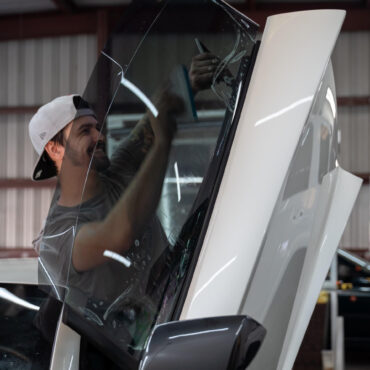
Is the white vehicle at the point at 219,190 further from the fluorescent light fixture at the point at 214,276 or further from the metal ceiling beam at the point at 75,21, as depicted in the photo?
the metal ceiling beam at the point at 75,21

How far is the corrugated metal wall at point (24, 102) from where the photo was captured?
36.4 feet

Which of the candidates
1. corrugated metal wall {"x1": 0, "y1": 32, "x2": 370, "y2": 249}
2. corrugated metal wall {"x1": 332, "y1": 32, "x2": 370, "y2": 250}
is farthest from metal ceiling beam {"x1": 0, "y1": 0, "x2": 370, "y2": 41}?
corrugated metal wall {"x1": 332, "y1": 32, "x2": 370, "y2": 250}

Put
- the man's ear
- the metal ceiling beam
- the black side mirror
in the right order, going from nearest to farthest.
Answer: the black side mirror, the man's ear, the metal ceiling beam

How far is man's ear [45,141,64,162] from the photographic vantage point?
1305 millimetres

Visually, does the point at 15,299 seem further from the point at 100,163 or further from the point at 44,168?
the point at 100,163

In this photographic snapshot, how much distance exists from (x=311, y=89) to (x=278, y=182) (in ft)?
0.67

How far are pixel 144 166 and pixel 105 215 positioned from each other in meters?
0.12

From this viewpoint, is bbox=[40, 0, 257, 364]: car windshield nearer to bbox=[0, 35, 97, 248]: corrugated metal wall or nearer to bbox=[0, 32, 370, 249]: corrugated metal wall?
bbox=[0, 32, 370, 249]: corrugated metal wall

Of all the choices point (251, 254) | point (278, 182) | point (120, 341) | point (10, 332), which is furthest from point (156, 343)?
point (10, 332)

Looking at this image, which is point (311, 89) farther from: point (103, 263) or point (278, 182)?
point (103, 263)

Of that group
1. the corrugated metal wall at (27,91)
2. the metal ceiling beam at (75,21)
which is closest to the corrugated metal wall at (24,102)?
the corrugated metal wall at (27,91)

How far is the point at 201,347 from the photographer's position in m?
0.89

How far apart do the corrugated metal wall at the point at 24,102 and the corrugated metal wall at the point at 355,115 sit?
15.7 feet

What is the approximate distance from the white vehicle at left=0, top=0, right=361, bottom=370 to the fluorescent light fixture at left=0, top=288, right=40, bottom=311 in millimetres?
35
